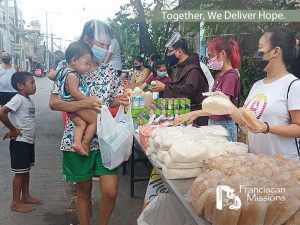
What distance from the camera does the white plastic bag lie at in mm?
2293

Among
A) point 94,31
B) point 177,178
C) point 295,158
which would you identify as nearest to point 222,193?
point 177,178

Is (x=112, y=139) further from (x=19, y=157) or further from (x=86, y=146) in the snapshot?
(x=19, y=157)

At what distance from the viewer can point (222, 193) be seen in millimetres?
1150

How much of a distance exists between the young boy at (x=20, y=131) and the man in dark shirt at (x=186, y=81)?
1.18m

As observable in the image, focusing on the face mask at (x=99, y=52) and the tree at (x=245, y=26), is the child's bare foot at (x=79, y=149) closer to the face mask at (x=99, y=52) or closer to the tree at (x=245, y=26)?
the face mask at (x=99, y=52)

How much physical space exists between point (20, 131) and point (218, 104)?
6.41 feet

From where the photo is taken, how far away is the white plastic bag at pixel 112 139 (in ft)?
7.52

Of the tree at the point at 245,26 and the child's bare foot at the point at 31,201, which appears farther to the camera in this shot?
the child's bare foot at the point at 31,201

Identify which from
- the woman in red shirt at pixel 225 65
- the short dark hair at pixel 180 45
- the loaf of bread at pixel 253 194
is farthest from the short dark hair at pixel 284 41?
the short dark hair at pixel 180 45

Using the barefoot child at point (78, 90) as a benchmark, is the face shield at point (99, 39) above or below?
above

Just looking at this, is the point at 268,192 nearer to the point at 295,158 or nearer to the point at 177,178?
the point at 177,178

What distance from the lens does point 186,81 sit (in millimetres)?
3150

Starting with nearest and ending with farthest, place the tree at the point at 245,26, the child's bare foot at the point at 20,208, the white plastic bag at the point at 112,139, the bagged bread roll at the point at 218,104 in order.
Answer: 1. the bagged bread roll at the point at 218,104
2. the white plastic bag at the point at 112,139
3. the tree at the point at 245,26
4. the child's bare foot at the point at 20,208

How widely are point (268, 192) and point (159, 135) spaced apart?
0.87m
